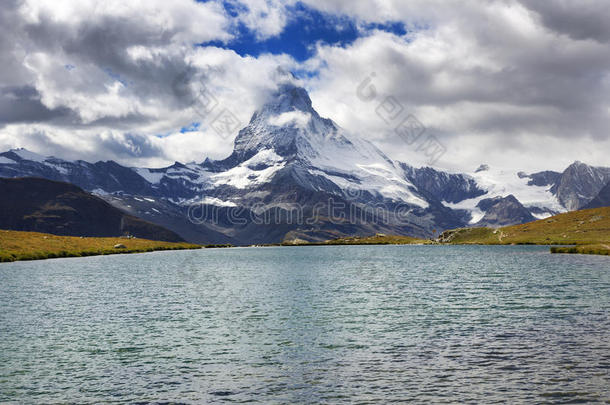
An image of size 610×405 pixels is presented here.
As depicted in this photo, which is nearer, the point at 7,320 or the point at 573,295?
the point at 7,320

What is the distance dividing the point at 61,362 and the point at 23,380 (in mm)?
4426

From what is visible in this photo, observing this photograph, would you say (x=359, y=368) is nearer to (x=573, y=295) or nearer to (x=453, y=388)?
(x=453, y=388)

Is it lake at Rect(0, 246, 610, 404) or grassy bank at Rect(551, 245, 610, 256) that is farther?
grassy bank at Rect(551, 245, 610, 256)

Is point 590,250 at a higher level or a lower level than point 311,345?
higher

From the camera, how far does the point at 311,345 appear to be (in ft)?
136

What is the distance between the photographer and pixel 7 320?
5469 cm

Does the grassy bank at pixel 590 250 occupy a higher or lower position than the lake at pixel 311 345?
higher

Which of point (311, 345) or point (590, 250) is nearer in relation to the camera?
point (311, 345)

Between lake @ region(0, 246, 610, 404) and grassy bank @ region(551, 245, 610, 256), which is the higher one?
grassy bank @ region(551, 245, 610, 256)

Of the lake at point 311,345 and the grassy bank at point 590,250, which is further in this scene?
the grassy bank at point 590,250

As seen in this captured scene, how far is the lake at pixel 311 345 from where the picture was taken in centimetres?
2981

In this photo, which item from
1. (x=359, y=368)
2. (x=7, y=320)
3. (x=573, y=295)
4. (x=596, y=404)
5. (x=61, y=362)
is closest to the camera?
(x=596, y=404)

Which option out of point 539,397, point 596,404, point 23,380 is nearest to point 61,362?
point 23,380

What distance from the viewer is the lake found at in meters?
29.8
